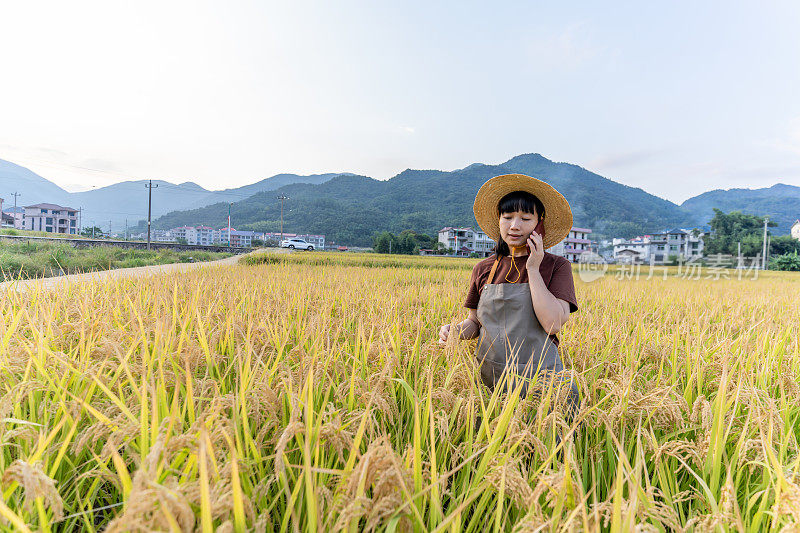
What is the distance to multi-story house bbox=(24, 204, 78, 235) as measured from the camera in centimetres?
7756

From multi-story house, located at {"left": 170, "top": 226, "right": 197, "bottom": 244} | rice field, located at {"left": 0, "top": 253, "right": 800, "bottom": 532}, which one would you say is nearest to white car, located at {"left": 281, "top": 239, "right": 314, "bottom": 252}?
rice field, located at {"left": 0, "top": 253, "right": 800, "bottom": 532}

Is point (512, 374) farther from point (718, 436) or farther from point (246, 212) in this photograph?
point (246, 212)

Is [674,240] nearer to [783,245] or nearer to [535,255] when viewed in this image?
[783,245]

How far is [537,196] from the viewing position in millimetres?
1753

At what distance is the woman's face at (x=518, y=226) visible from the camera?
5.35ft

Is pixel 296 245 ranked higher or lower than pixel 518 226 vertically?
higher

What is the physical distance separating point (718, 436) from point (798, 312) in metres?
4.92

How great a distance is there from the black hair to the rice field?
1.95ft

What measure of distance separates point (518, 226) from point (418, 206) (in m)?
80.0

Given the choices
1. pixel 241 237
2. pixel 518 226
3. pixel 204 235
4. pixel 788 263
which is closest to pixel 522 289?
pixel 518 226

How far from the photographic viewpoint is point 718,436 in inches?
37.5

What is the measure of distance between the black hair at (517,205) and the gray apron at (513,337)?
248 mm

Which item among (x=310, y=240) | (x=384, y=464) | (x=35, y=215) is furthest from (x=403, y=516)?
(x=35, y=215)

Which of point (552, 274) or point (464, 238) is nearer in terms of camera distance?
point (552, 274)
